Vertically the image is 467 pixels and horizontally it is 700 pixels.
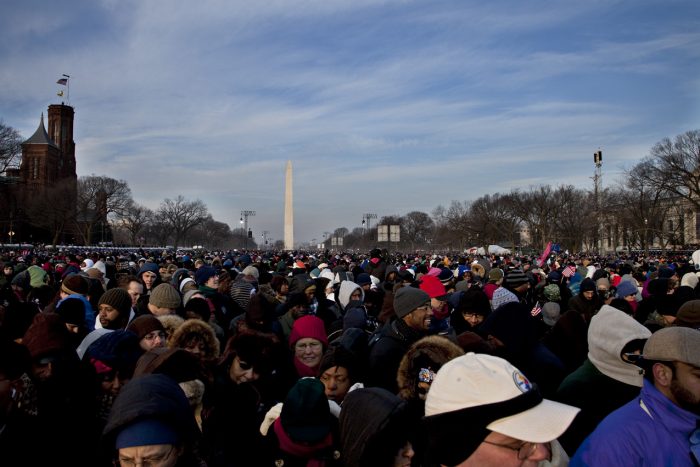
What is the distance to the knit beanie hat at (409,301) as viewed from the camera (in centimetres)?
472

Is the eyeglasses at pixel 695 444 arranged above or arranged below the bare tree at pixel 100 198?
below

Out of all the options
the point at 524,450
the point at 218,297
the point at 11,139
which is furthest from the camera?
the point at 11,139

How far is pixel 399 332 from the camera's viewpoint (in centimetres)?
470

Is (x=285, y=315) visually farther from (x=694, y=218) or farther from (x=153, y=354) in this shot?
(x=694, y=218)

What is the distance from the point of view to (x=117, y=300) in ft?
18.8

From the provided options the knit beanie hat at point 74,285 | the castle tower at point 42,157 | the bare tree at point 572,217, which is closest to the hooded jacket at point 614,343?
the knit beanie hat at point 74,285

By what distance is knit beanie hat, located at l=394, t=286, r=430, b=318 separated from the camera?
4.72m

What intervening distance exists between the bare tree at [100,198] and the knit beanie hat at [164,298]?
75635mm

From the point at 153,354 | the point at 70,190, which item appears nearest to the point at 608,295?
the point at 153,354

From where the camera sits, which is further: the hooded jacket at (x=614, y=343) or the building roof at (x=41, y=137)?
the building roof at (x=41, y=137)

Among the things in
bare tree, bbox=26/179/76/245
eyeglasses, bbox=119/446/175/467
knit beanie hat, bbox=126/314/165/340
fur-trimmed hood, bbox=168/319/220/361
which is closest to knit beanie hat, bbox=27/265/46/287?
knit beanie hat, bbox=126/314/165/340

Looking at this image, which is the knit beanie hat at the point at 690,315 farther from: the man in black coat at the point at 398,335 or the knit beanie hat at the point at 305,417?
the knit beanie hat at the point at 305,417

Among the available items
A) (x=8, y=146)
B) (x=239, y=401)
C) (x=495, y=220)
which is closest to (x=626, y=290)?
(x=239, y=401)

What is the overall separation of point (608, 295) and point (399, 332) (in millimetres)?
7668
